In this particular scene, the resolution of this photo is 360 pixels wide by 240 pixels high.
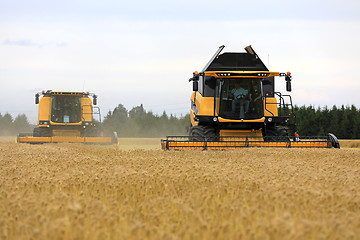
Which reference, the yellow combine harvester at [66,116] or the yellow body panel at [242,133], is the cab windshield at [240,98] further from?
the yellow combine harvester at [66,116]

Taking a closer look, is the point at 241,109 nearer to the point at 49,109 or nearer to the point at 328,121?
the point at 49,109

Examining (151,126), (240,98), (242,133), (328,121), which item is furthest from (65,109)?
(151,126)

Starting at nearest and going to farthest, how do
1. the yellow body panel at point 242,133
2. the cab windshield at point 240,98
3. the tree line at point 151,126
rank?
the cab windshield at point 240,98, the yellow body panel at point 242,133, the tree line at point 151,126

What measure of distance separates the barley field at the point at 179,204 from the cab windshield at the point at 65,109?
14.9 m

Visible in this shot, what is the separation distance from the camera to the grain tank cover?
16.5m

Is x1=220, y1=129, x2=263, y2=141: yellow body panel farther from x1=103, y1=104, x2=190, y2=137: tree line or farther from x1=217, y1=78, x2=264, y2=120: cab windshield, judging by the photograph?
x1=103, y1=104, x2=190, y2=137: tree line

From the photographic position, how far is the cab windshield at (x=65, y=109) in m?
23.2

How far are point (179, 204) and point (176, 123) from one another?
61.4 m

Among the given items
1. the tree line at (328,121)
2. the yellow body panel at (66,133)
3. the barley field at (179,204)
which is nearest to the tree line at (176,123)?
the tree line at (328,121)

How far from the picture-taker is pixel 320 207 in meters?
4.61

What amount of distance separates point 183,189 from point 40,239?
273 centimetres

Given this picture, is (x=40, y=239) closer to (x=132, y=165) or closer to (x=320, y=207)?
(x=320, y=207)

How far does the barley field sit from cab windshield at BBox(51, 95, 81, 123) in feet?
48.8

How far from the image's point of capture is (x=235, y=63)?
54.4 ft
